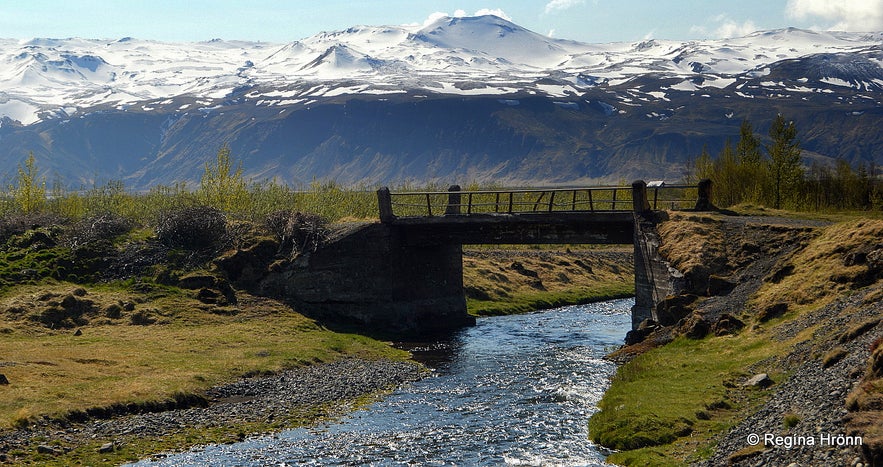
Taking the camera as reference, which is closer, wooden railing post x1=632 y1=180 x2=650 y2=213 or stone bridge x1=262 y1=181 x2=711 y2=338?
wooden railing post x1=632 y1=180 x2=650 y2=213

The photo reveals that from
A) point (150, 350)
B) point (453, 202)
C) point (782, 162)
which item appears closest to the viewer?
point (150, 350)

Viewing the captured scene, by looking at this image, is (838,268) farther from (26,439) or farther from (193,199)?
(193,199)

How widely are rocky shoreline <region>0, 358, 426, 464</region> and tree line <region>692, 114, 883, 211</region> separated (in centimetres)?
5511

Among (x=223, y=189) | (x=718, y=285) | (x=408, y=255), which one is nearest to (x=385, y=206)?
(x=408, y=255)

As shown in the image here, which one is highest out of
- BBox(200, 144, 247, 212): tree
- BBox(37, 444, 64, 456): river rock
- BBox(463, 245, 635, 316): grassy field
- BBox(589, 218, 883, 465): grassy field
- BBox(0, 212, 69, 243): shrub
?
BBox(200, 144, 247, 212): tree

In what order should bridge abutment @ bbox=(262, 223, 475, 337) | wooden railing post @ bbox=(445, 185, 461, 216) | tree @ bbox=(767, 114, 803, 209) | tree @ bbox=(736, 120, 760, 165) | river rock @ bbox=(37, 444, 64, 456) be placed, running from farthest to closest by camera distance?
tree @ bbox=(736, 120, 760, 165)
tree @ bbox=(767, 114, 803, 209)
wooden railing post @ bbox=(445, 185, 461, 216)
bridge abutment @ bbox=(262, 223, 475, 337)
river rock @ bbox=(37, 444, 64, 456)

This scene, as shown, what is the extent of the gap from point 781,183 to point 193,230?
190 feet

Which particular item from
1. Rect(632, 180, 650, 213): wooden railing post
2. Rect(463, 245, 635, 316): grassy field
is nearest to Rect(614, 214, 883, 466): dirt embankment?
Rect(632, 180, 650, 213): wooden railing post

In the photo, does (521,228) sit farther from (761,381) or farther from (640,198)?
(761,381)

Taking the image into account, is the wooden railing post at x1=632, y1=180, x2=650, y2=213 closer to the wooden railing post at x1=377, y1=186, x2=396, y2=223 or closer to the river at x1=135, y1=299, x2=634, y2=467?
the river at x1=135, y1=299, x2=634, y2=467

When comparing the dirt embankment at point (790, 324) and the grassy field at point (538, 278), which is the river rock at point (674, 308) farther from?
the grassy field at point (538, 278)

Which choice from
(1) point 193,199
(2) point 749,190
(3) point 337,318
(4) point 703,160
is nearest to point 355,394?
(3) point 337,318

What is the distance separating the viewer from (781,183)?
95.1m

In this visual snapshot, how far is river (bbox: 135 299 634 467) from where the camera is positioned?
32188mm
